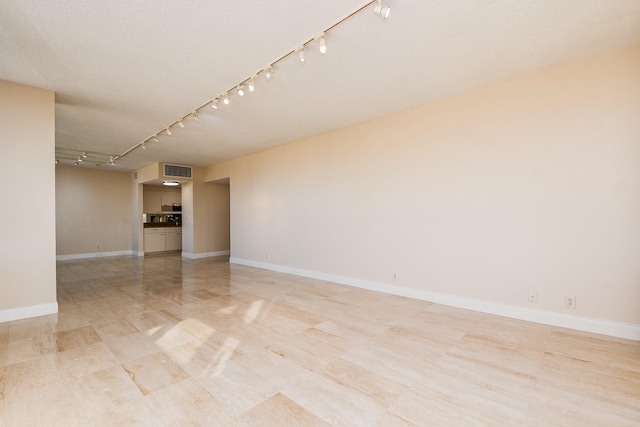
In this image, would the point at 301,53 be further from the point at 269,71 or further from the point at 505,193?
the point at 505,193

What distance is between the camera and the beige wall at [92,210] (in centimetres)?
843

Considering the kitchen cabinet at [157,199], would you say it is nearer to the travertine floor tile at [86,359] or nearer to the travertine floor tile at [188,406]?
the travertine floor tile at [86,359]

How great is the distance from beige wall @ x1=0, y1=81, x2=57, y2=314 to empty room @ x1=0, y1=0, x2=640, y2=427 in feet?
0.06

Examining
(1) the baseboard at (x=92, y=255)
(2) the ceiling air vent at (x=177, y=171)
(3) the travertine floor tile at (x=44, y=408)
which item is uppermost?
(2) the ceiling air vent at (x=177, y=171)

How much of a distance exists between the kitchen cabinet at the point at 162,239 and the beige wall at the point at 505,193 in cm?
689

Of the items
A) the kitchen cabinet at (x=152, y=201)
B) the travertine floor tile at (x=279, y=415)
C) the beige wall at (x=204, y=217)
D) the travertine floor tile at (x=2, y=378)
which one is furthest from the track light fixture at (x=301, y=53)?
the kitchen cabinet at (x=152, y=201)

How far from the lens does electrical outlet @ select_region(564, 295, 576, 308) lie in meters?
2.97

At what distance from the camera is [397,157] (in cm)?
437

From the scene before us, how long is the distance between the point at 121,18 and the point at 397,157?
3523 millimetres

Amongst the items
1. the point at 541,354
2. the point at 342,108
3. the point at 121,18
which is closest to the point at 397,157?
the point at 342,108

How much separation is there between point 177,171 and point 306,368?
742 cm

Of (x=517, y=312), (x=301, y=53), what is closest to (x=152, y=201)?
(x=301, y=53)

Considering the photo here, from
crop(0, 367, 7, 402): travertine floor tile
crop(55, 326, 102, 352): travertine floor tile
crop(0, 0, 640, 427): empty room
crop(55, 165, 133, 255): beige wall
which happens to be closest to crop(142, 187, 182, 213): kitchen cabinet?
crop(55, 165, 133, 255): beige wall

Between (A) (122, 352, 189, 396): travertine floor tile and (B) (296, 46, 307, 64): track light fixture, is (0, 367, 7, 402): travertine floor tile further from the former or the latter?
(B) (296, 46, 307, 64): track light fixture
